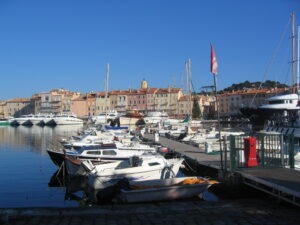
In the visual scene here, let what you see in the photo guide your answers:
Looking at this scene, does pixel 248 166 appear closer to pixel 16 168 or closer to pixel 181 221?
pixel 181 221

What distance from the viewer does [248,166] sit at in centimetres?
1712

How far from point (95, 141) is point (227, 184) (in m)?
20.5

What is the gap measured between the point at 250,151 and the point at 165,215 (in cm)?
638

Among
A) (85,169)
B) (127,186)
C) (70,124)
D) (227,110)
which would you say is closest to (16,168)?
(85,169)

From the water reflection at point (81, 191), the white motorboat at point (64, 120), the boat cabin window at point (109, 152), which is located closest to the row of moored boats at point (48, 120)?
the white motorboat at point (64, 120)

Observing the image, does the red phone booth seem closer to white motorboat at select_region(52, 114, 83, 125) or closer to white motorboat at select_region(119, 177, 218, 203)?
white motorboat at select_region(119, 177, 218, 203)

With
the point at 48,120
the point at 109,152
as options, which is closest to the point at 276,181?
the point at 109,152

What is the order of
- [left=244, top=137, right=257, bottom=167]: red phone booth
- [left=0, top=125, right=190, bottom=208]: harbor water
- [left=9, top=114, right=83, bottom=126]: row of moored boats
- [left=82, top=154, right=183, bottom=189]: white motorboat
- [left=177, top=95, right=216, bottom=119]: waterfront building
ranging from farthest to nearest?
[left=177, top=95, right=216, bottom=119]: waterfront building < [left=9, top=114, right=83, bottom=126]: row of moored boats < [left=82, top=154, right=183, bottom=189]: white motorboat < [left=0, top=125, right=190, bottom=208]: harbor water < [left=244, top=137, right=257, bottom=167]: red phone booth

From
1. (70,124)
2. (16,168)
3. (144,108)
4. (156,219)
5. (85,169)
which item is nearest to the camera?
(156,219)

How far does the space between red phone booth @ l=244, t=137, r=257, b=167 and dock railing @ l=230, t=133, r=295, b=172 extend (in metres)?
0.05

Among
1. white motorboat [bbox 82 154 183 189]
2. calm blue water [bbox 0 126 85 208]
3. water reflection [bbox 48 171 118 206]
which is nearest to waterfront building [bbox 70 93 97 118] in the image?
calm blue water [bbox 0 126 85 208]

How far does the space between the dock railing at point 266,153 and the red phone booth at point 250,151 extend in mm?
47

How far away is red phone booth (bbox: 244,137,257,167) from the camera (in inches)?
652

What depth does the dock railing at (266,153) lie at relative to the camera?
654 inches
